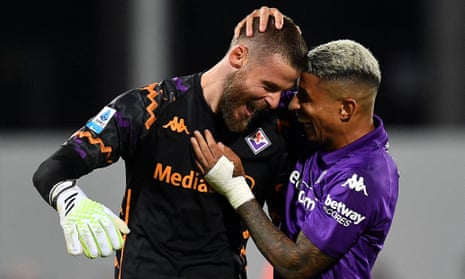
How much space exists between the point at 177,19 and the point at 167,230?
19.1 feet

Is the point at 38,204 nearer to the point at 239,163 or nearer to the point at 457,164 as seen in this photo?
the point at 457,164

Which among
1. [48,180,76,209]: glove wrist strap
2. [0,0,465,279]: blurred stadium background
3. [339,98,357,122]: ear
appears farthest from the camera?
[0,0,465,279]: blurred stadium background

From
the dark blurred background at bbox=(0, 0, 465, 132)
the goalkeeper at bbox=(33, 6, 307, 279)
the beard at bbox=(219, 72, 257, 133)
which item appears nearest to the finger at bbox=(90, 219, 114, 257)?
the goalkeeper at bbox=(33, 6, 307, 279)

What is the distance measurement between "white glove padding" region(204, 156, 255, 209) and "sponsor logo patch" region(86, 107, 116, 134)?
0.44 metres

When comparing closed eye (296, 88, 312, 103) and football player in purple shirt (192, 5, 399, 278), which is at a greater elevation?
closed eye (296, 88, 312, 103)

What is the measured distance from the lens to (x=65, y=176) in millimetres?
3467

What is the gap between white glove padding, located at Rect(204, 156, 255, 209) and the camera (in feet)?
12.4

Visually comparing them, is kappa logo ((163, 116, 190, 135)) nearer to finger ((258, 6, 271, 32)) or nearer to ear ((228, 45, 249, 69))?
ear ((228, 45, 249, 69))

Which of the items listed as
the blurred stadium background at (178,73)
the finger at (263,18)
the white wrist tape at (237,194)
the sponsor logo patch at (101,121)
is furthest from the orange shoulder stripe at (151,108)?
the blurred stadium background at (178,73)

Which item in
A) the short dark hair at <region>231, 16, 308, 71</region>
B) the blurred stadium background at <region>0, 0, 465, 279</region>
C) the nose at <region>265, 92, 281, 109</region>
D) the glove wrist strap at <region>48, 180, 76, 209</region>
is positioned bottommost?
the blurred stadium background at <region>0, 0, 465, 279</region>

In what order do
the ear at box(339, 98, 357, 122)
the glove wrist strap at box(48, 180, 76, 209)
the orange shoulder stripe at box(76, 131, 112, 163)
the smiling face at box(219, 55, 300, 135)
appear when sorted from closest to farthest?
the glove wrist strap at box(48, 180, 76, 209)
the orange shoulder stripe at box(76, 131, 112, 163)
the smiling face at box(219, 55, 300, 135)
the ear at box(339, 98, 357, 122)

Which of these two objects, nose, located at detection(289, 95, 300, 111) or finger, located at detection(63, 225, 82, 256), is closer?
finger, located at detection(63, 225, 82, 256)

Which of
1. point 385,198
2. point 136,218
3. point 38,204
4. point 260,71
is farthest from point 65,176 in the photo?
point 38,204

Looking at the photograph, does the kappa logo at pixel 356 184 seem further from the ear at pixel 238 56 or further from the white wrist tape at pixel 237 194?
the ear at pixel 238 56
